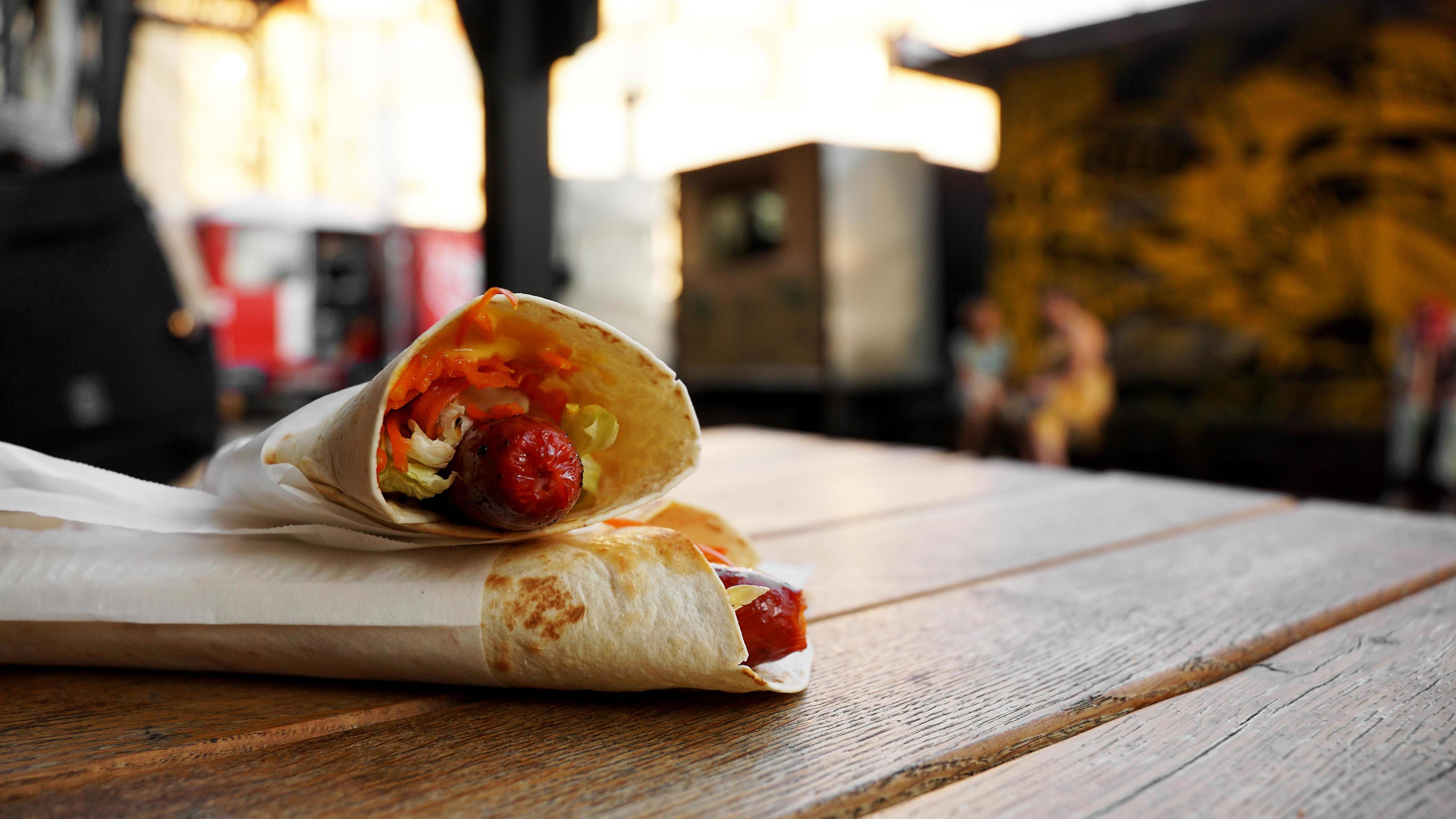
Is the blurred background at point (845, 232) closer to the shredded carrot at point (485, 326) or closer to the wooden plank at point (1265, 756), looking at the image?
the shredded carrot at point (485, 326)

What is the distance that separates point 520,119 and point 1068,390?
206 inches

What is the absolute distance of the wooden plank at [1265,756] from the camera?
0.53m

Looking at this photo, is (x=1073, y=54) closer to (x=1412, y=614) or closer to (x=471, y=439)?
(x=1412, y=614)

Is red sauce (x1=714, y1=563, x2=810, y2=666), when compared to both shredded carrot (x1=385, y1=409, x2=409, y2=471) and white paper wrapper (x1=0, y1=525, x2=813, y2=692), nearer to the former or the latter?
white paper wrapper (x1=0, y1=525, x2=813, y2=692)

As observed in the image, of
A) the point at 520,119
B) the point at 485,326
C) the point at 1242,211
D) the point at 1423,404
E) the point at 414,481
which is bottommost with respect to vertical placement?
the point at 1423,404

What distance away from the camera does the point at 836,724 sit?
64 centimetres

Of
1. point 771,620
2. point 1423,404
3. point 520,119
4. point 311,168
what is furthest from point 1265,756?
point 311,168

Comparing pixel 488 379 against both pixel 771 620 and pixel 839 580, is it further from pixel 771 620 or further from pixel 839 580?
pixel 839 580

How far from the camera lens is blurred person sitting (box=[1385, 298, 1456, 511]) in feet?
17.0

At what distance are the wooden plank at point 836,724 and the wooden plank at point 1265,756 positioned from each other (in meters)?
0.03

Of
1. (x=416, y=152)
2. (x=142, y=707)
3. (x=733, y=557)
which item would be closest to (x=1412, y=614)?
(x=733, y=557)

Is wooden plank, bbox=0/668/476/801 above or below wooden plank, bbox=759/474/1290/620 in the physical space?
above

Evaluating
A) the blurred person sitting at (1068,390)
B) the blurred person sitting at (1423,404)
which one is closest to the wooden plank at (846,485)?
the blurred person sitting at (1423,404)

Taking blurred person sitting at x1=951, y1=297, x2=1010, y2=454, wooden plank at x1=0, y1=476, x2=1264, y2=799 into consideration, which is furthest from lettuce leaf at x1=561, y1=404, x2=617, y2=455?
blurred person sitting at x1=951, y1=297, x2=1010, y2=454
